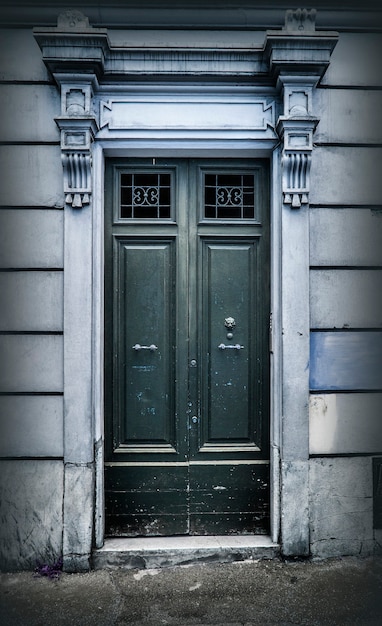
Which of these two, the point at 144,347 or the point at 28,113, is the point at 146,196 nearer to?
the point at 28,113

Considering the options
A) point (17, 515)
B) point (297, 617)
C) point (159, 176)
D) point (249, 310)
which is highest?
point (159, 176)

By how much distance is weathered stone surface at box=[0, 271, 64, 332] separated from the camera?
4.12 meters

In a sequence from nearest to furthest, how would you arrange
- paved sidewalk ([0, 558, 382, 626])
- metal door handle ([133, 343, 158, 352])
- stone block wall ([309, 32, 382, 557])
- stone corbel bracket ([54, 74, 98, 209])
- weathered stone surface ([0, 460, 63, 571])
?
1. paved sidewalk ([0, 558, 382, 626])
2. stone corbel bracket ([54, 74, 98, 209])
3. weathered stone surface ([0, 460, 63, 571])
4. stone block wall ([309, 32, 382, 557])
5. metal door handle ([133, 343, 158, 352])

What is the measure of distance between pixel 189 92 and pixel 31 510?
12.6 ft

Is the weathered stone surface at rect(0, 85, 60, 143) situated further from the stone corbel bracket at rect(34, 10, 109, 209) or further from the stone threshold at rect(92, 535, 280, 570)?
the stone threshold at rect(92, 535, 280, 570)

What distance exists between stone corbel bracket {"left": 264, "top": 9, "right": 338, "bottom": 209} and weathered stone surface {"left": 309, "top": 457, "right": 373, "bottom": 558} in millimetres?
2307

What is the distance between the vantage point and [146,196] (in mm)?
4344

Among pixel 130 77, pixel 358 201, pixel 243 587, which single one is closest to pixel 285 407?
pixel 243 587

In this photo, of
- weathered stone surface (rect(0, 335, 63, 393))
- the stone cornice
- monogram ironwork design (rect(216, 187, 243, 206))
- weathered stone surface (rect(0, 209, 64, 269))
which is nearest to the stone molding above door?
the stone cornice

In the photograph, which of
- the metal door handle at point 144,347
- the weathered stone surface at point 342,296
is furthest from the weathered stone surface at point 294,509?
the metal door handle at point 144,347

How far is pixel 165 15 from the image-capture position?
4.12 m

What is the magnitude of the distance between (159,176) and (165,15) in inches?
52.7

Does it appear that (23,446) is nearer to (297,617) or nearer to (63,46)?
(297,617)

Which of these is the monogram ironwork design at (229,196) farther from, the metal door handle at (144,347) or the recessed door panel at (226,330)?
the metal door handle at (144,347)
